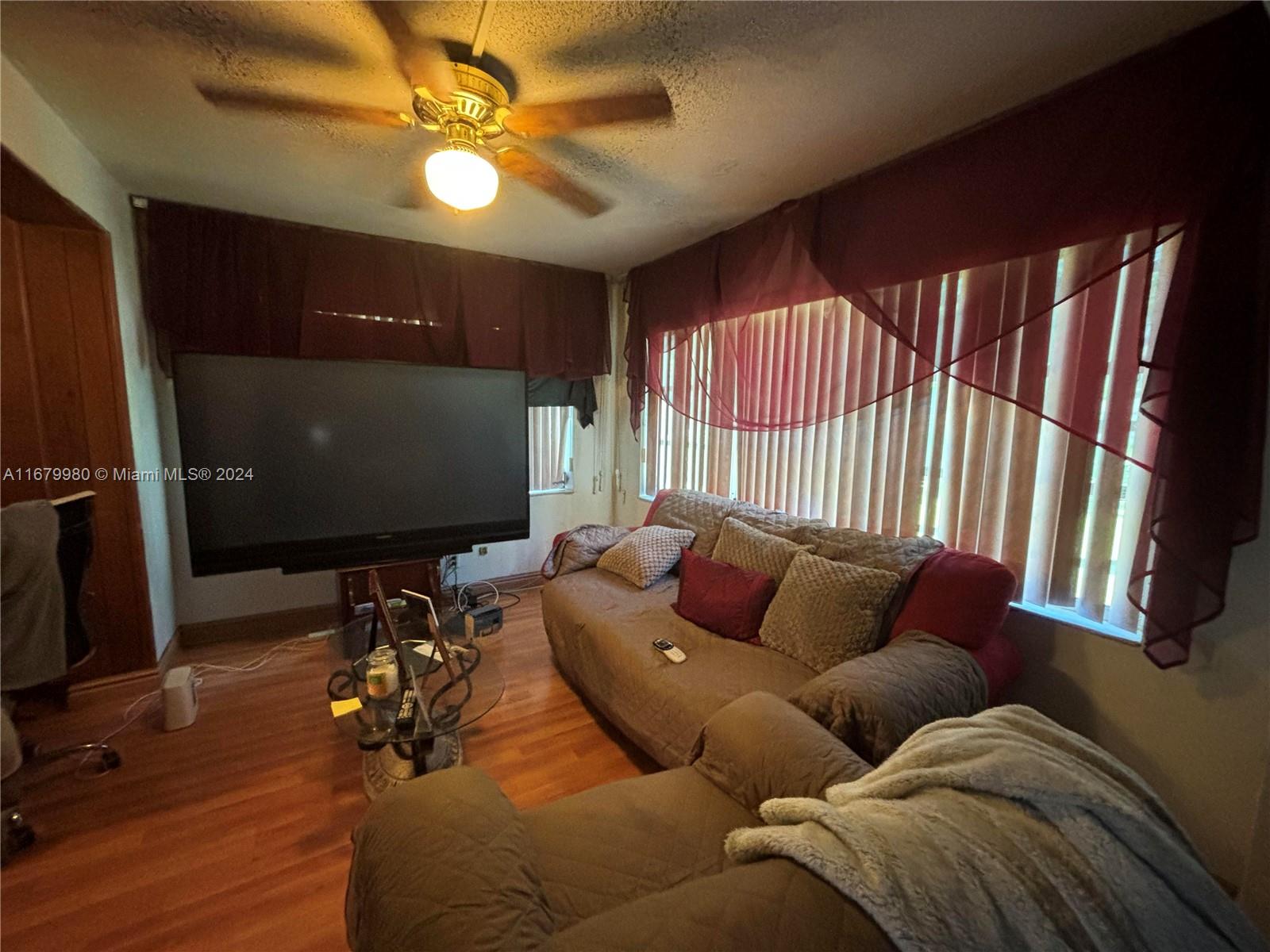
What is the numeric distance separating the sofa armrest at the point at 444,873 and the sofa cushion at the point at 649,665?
0.68m

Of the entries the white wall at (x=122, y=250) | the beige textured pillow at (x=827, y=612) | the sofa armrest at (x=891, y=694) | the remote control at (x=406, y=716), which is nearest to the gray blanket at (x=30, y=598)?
the white wall at (x=122, y=250)

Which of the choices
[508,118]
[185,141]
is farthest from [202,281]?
[508,118]

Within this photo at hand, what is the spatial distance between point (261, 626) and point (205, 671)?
0.43 m

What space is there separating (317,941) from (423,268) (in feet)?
10.1

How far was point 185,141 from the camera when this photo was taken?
75.4 inches

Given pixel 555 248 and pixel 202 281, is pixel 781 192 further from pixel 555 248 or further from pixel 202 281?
pixel 202 281

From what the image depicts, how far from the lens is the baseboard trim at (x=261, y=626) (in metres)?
2.78

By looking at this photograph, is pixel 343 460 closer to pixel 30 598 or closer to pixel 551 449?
pixel 30 598

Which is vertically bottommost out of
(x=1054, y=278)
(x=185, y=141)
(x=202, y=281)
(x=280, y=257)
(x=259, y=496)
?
(x=259, y=496)

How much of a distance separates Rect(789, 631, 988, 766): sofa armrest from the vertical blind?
21.5 inches

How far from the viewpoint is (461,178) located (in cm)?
149

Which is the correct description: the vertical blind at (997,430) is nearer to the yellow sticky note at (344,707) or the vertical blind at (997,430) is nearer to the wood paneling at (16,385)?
the yellow sticky note at (344,707)

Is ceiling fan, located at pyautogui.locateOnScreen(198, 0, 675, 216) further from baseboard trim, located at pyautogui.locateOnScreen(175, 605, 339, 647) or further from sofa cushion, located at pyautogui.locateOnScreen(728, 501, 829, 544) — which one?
baseboard trim, located at pyautogui.locateOnScreen(175, 605, 339, 647)

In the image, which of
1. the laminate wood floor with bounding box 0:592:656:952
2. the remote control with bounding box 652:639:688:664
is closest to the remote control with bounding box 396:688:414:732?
the laminate wood floor with bounding box 0:592:656:952
